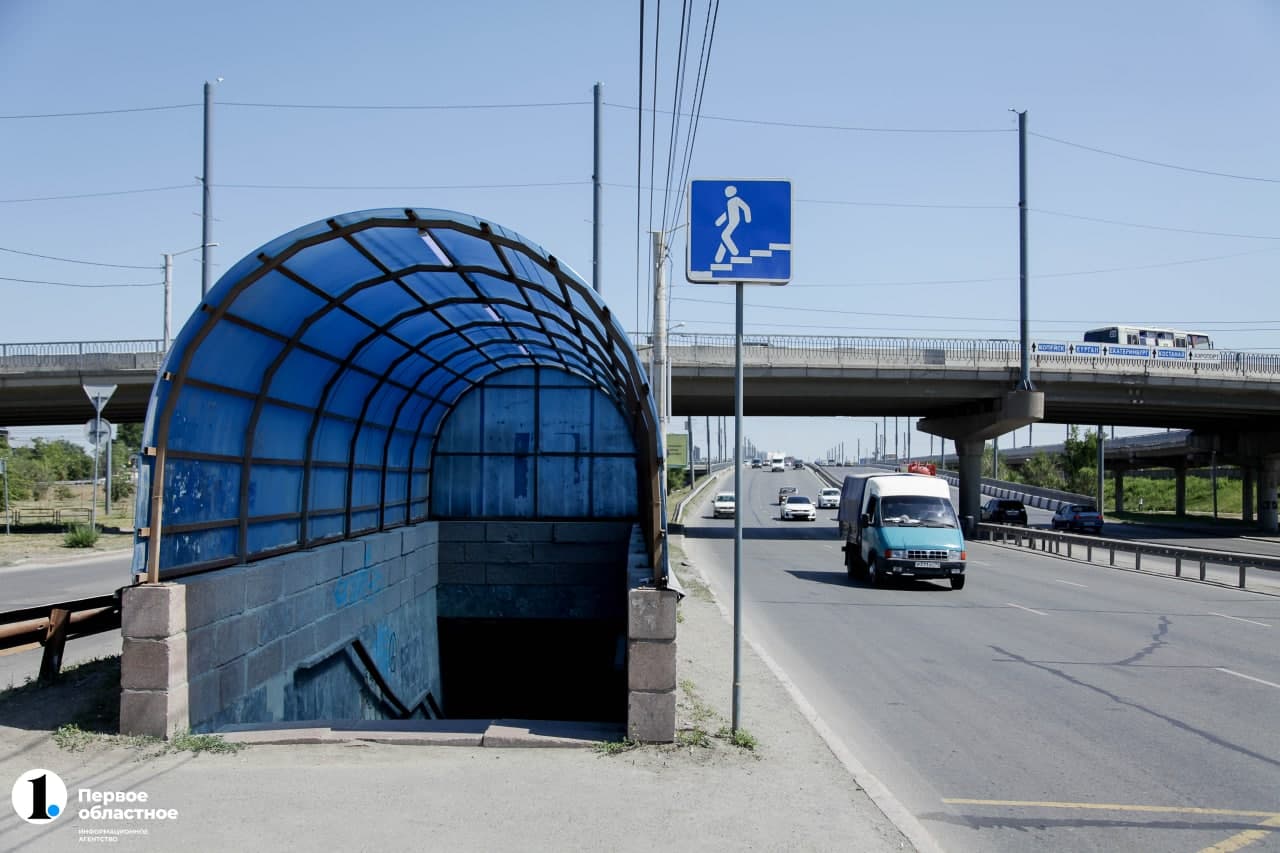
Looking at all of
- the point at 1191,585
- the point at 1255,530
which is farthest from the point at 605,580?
the point at 1255,530

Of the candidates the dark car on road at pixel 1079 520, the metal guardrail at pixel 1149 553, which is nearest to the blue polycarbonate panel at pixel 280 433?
the metal guardrail at pixel 1149 553

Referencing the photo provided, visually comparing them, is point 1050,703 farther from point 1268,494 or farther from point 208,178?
point 1268,494

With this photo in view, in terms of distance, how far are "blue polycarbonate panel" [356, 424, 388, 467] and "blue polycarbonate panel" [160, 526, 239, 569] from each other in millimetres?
4206

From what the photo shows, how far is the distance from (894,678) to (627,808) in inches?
238

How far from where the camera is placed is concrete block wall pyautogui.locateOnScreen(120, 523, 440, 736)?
25.5 ft

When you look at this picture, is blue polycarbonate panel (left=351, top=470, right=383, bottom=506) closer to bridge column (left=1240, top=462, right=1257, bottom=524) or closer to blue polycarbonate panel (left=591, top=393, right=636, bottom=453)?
blue polycarbonate panel (left=591, top=393, right=636, bottom=453)

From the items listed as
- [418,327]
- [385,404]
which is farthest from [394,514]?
[418,327]

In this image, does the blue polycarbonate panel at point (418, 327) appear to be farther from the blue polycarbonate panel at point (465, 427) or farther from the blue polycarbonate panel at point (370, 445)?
the blue polycarbonate panel at point (465, 427)

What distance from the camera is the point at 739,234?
812 centimetres

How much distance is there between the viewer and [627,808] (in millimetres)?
6168

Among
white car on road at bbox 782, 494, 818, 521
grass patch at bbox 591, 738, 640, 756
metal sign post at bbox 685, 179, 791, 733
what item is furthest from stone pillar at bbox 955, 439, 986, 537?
grass patch at bbox 591, 738, 640, 756

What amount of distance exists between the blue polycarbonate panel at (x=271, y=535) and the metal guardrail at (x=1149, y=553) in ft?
67.1

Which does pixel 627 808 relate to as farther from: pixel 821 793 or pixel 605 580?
pixel 605 580

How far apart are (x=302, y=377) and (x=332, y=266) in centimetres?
244
